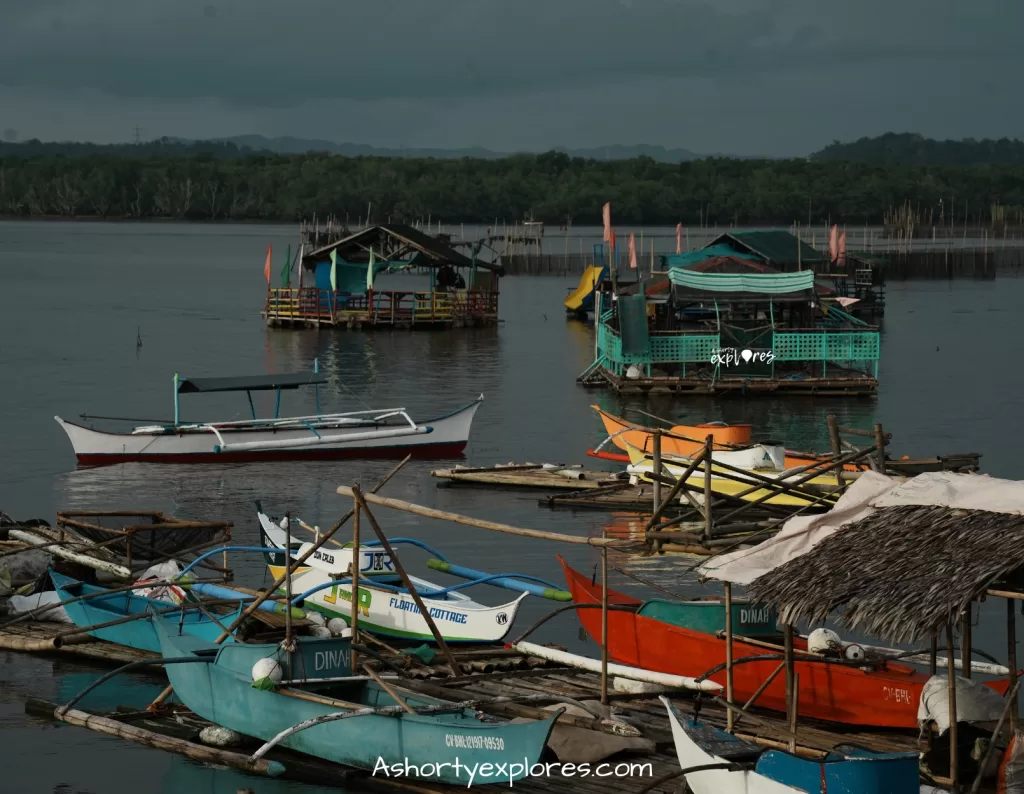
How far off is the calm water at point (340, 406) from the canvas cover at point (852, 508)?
450 cm

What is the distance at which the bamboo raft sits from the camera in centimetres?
2958

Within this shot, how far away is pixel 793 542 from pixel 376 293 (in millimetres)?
52794

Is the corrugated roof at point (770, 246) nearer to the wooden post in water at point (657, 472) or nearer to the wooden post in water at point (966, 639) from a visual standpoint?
the wooden post in water at point (657, 472)

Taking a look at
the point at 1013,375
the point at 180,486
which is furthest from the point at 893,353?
the point at 180,486

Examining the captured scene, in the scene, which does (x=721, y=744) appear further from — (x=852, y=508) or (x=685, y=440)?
(x=685, y=440)

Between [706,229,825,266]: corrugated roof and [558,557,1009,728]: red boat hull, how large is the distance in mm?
38813

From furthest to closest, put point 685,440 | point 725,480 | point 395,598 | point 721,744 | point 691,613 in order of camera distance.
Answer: point 685,440 → point 725,480 → point 395,598 → point 691,613 → point 721,744

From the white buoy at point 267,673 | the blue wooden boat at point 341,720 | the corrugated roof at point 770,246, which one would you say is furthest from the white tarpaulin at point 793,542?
the corrugated roof at point 770,246

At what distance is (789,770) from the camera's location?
41.1 feet

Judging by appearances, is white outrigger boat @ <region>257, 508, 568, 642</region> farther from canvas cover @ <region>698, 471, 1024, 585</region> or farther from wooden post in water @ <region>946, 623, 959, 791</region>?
wooden post in water @ <region>946, 623, 959, 791</region>

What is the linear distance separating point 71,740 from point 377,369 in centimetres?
3556

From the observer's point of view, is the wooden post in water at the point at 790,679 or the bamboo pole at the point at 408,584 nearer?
the wooden post in water at the point at 790,679

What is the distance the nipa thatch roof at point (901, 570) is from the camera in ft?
42.2

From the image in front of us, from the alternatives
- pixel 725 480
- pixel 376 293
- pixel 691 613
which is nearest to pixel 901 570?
pixel 691 613
